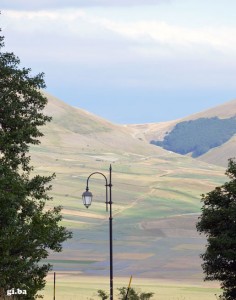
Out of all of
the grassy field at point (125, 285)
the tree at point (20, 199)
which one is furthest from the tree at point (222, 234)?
the grassy field at point (125, 285)

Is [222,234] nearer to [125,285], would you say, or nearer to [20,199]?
[20,199]

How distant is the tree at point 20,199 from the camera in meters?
29.1

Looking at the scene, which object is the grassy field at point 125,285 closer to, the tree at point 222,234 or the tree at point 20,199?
the tree at point 222,234

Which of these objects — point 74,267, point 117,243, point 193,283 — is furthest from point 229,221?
point 117,243

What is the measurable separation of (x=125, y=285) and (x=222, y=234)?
65.4m

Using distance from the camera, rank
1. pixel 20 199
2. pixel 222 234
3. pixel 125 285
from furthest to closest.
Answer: pixel 125 285 < pixel 222 234 < pixel 20 199

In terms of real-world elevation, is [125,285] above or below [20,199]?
below

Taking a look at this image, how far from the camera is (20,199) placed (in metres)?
30.1

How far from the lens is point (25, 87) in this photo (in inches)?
1298

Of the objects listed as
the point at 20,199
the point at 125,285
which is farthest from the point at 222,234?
the point at 125,285

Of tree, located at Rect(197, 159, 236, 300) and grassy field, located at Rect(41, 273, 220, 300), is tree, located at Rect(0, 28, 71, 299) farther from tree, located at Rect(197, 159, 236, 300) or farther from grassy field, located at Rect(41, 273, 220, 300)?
grassy field, located at Rect(41, 273, 220, 300)

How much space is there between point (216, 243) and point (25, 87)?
9.42 metres

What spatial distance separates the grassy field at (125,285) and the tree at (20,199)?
48.1 meters

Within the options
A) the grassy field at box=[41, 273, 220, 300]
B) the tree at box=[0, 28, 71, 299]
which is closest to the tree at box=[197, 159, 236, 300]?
the tree at box=[0, 28, 71, 299]
